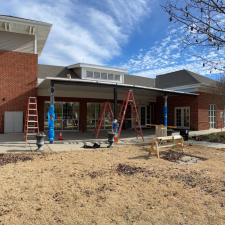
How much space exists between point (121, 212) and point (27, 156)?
5.94 metres

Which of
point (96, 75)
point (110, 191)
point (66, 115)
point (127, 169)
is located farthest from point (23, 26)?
point (110, 191)

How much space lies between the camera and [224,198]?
17.8ft

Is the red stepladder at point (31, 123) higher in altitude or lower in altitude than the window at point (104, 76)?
lower

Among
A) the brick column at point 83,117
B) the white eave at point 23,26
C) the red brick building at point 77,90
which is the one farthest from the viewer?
the brick column at point 83,117

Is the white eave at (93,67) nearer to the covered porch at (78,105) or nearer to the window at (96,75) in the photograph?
the window at (96,75)

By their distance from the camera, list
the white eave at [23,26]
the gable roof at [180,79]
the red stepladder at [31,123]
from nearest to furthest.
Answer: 1. the red stepladder at [31,123]
2. the white eave at [23,26]
3. the gable roof at [180,79]

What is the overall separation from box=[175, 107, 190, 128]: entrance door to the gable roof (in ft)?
8.21

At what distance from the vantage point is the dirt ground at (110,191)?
4434mm

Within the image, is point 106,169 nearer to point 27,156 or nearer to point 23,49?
point 27,156

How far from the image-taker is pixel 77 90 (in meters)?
20.5

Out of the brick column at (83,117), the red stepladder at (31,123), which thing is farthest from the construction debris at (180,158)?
the brick column at (83,117)

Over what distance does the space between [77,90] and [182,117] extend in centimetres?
1064

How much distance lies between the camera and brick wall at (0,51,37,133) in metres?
17.2

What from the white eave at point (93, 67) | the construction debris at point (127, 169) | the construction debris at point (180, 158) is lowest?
the construction debris at point (127, 169)
